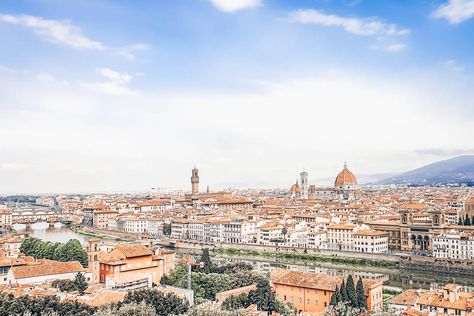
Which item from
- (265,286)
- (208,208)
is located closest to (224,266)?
Result: (265,286)

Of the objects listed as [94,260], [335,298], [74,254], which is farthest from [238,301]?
[74,254]

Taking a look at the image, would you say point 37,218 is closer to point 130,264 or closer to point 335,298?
point 130,264

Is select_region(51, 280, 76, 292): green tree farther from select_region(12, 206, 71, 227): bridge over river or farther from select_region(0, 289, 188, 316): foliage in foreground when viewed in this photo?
select_region(12, 206, 71, 227): bridge over river

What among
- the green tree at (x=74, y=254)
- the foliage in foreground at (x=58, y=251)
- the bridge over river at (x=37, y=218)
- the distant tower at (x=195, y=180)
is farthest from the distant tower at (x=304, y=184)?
the green tree at (x=74, y=254)

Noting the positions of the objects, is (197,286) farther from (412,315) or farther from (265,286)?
(412,315)

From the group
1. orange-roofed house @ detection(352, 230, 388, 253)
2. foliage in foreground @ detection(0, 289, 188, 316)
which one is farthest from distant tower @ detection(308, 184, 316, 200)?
foliage in foreground @ detection(0, 289, 188, 316)
